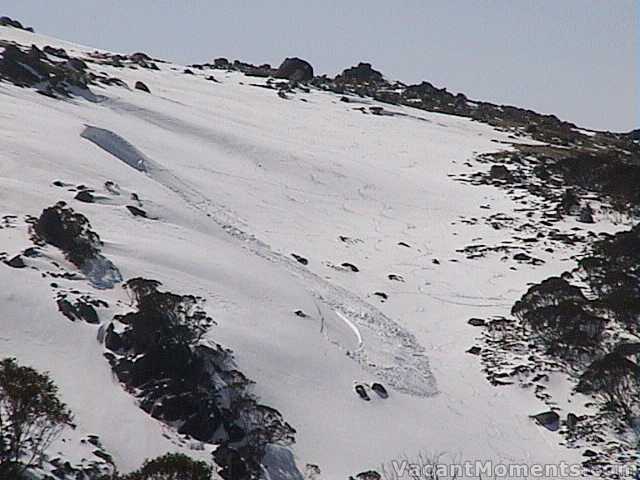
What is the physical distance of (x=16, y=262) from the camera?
1680 cm

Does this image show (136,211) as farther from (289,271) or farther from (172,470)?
(172,470)

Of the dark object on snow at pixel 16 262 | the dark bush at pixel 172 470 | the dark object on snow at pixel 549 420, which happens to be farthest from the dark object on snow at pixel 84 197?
the dark object on snow at pixel 549 420

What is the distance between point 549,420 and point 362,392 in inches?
179

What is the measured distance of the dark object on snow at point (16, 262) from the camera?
16647 mm

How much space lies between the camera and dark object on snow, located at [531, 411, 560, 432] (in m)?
17.4

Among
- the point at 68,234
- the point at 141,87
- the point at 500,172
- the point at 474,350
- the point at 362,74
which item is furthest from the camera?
the point at 362,74

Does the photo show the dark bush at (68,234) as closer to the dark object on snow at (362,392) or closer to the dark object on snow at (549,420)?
the dark object on snow at (362,392)

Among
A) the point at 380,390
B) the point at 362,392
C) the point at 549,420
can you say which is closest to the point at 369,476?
the point at 362,392

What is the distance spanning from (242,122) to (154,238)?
85.3 ft

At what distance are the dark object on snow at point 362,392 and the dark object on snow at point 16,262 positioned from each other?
844 centimetres

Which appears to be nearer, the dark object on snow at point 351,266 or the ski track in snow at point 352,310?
the ski track in snow at point 352,310

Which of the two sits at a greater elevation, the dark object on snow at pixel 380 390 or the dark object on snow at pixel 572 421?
the dark object on snow at pixel 572 421

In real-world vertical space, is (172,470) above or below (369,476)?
above

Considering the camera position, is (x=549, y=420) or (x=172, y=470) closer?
(x=172, y=470)
